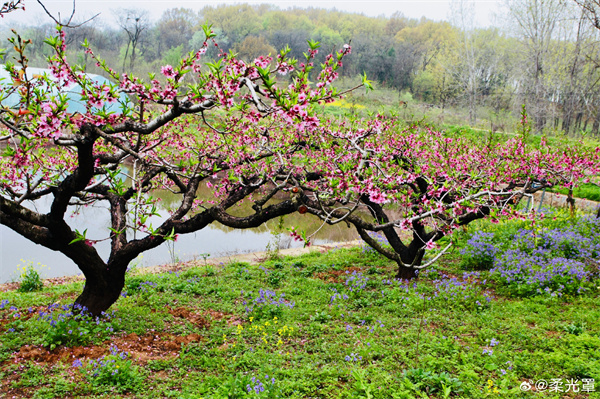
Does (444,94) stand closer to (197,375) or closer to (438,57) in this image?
(438,57)

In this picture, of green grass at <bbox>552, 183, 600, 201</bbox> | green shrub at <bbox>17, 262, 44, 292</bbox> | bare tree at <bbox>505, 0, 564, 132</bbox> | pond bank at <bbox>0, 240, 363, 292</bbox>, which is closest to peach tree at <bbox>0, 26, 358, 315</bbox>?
green shrub at <bbox>17, 262, 44, 292</bbox>

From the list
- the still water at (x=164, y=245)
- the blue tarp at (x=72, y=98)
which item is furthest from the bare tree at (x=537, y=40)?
A: the blue tarp at (x=72, y=98)

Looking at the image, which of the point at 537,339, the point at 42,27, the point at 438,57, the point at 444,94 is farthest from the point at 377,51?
the point at 537,339

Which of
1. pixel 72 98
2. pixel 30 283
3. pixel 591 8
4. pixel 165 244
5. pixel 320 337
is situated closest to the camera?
pixel 320 337

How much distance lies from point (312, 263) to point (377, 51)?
48116 mm

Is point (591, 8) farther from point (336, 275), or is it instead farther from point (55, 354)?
point (55, 354)

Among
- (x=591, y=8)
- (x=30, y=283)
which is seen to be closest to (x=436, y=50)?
(x=591, y=8)

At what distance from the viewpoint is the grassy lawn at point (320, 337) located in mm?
3045

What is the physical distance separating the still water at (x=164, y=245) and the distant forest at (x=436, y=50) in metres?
4.81

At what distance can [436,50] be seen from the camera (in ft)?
167

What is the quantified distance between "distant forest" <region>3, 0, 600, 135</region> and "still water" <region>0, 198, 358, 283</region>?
4.81 meters

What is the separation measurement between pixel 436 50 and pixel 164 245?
166ft

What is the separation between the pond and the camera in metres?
8.60

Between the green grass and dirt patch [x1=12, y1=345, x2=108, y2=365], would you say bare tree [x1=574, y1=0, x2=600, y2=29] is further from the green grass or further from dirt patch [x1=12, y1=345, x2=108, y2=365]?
dirt patch [x1=12, y1=345, x2=108, y2=365]
